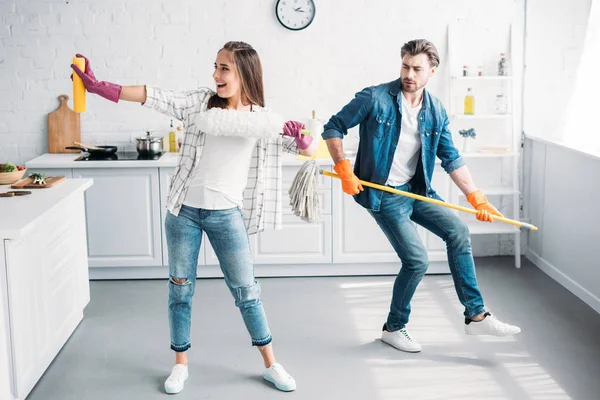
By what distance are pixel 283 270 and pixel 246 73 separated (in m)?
2.19

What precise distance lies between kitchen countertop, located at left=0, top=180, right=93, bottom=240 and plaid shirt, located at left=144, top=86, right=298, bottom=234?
55 centimetres

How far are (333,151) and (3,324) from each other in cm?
150

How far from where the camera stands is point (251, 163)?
10.4 ft

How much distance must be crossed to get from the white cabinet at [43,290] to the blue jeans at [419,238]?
144 cm

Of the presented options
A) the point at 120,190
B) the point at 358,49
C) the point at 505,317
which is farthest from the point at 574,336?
the point at 120,190

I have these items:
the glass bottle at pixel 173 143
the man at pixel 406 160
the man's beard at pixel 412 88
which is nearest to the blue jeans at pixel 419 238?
the man at pixel 406 160

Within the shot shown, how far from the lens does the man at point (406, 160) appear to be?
3379mm

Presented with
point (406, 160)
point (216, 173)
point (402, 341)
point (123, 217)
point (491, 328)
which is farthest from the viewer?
point (123, 217)

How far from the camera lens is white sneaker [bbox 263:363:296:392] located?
3215 mm

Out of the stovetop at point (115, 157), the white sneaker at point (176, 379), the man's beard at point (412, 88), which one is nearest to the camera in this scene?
the white sneaker at point (176, 379)

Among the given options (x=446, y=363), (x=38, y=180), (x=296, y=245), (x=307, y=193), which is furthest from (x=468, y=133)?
(x=38, y=180)

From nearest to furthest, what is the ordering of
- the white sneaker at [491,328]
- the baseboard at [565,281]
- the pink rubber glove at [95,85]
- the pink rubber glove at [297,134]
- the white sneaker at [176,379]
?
the pink rubber glove at [95,85], the pink rubber glove at [297,134], the white sneaker at [176,379], the white sneaker at [491,328], the baseboard at [565,281]

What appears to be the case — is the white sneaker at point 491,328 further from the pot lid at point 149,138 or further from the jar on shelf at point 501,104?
the pot lid at point 149,138

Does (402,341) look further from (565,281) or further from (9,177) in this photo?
(9,177)
